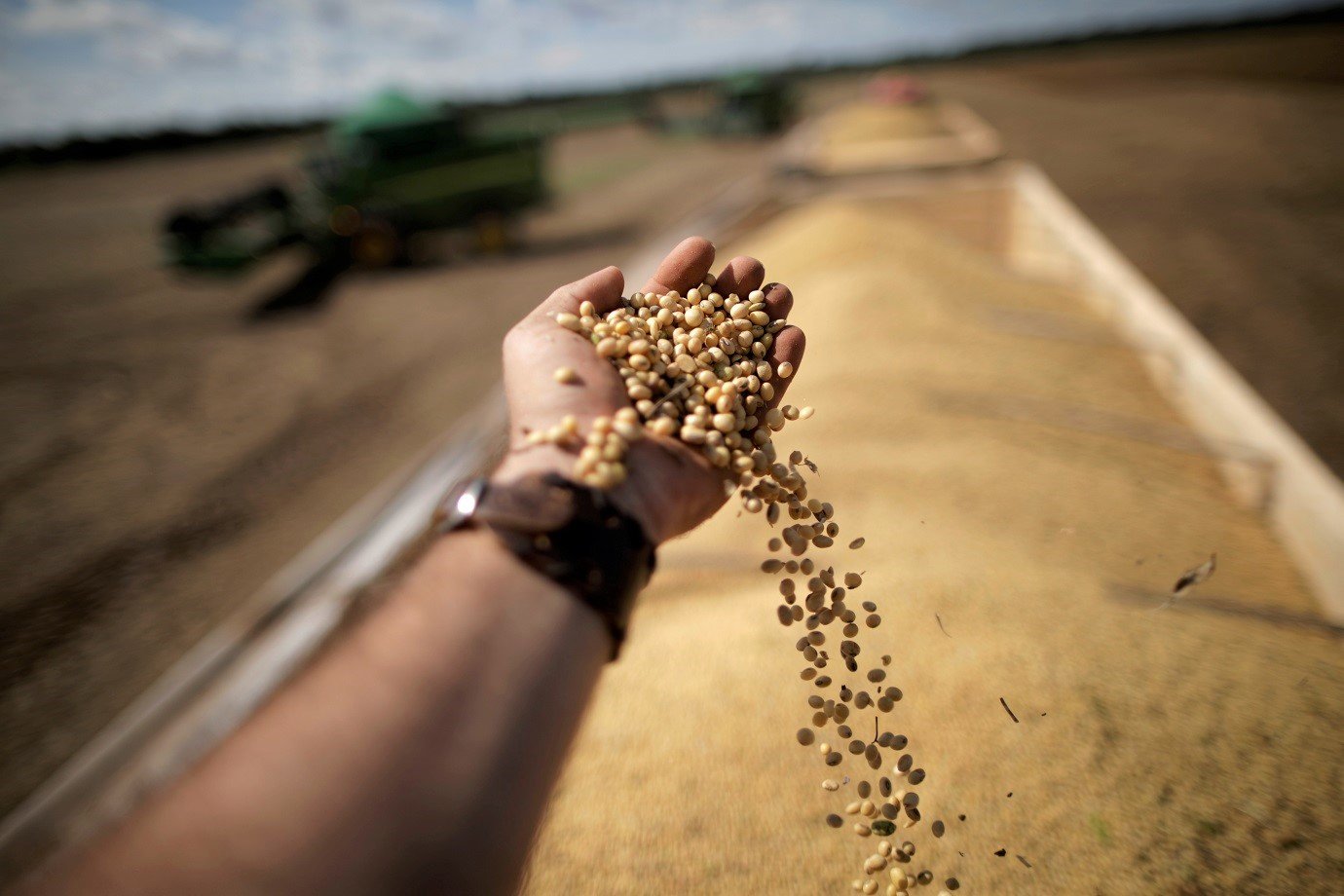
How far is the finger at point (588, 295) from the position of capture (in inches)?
58.7

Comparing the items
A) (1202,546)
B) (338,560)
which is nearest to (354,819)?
(338,560)

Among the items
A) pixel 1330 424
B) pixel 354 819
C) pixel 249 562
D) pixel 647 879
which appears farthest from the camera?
pixel 1330 424

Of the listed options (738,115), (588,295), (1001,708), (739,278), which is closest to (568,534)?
(588,295)

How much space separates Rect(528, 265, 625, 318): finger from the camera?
149 centimetres

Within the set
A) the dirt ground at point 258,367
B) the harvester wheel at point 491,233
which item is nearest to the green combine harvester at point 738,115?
the dirt ground at point 258,367

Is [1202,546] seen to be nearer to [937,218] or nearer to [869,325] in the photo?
[869,325]

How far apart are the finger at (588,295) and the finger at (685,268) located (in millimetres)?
80

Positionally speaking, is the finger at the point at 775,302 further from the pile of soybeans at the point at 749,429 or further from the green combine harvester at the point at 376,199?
the green combine harvester at the point at 376,199

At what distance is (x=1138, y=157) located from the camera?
12398mm

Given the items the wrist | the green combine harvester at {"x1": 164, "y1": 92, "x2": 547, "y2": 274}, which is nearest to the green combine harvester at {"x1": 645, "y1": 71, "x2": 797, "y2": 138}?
the green combine harvester at {"x1": 164, "y1": 92, "x2": 547, "y2": 274}

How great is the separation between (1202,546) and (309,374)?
623cm

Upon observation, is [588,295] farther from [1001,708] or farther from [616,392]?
[1001,708]

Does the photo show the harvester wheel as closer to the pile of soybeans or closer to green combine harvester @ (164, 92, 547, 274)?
green combine harvester @ (164, 92, 547, 274)

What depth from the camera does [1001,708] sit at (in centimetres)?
171
